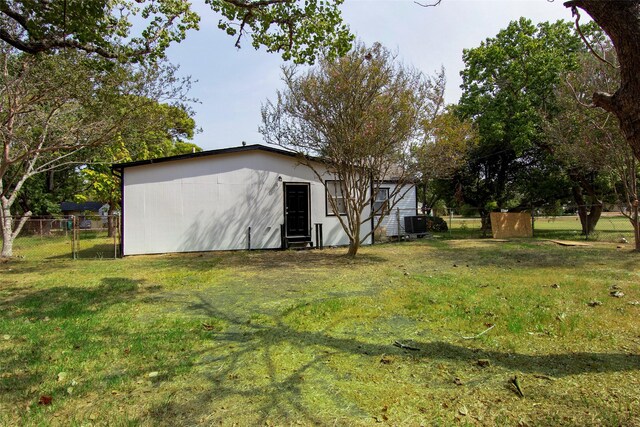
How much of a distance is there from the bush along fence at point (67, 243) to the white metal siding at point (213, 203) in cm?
93

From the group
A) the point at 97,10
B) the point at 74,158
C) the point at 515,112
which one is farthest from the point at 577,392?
the point at 74,158

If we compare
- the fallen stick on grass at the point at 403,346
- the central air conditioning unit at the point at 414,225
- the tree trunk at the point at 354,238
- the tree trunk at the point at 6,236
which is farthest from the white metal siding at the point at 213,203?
the fallen stick on grass at the point at 403,346

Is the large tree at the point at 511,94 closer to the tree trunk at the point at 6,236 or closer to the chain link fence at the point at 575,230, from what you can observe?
the chain link fence at the point at 575,230

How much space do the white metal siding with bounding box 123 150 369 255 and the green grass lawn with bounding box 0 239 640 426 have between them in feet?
14.5

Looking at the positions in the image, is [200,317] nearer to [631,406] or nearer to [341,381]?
[341,381]

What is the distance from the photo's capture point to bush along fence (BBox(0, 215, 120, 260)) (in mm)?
11453

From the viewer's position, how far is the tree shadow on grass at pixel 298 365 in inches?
96.9

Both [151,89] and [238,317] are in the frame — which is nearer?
[238,317]

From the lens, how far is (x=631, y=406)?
240 centimetres

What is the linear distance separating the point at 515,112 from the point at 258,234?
42.5ft

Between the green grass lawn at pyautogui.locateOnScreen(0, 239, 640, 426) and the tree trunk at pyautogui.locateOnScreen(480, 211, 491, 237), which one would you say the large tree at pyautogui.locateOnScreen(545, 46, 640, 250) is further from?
the green grass lawn at pyautogui.locateOnScreen(0, 239, 640, 426)

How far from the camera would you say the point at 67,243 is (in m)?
15.8

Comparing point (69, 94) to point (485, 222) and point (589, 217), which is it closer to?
point (485, 222)

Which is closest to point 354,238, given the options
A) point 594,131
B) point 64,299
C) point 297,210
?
point 297,210
